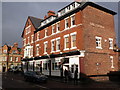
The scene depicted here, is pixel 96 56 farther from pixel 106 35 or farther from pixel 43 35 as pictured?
pixel 43 35

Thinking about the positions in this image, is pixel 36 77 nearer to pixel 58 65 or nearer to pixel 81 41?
pixel 58 65

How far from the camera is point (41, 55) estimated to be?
2936 centimetres

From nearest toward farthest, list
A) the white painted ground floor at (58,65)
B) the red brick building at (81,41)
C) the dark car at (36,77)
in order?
the dark car at (36,77)
the red brick building at (81,41)
the white painted ground floor at (58,65)

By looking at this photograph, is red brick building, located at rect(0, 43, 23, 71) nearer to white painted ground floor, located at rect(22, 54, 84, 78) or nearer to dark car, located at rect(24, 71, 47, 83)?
white painted ground floor, located at rect(22, 54, 84, 78)

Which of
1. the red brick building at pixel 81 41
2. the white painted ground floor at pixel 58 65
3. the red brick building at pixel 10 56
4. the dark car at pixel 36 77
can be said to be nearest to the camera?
the dark car at pixel 36 77

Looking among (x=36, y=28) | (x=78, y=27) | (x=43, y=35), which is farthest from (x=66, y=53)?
(x=36, y=28)

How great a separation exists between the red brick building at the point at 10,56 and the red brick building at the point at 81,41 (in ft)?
102

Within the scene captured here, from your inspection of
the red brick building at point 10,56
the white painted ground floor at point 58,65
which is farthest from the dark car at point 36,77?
the red brick building at point 10,56

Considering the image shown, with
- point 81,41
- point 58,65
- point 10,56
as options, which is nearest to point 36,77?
point 58,65

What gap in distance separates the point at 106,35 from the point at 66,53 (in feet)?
24.7

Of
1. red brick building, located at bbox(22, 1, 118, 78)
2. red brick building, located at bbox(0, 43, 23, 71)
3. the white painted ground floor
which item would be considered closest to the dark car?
the white painted ground floor

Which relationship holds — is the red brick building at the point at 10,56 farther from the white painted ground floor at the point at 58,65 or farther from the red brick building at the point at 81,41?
the red brick building at the point at 81,41

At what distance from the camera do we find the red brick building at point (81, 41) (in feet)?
65.6

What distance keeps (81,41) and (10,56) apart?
43.5 meters
